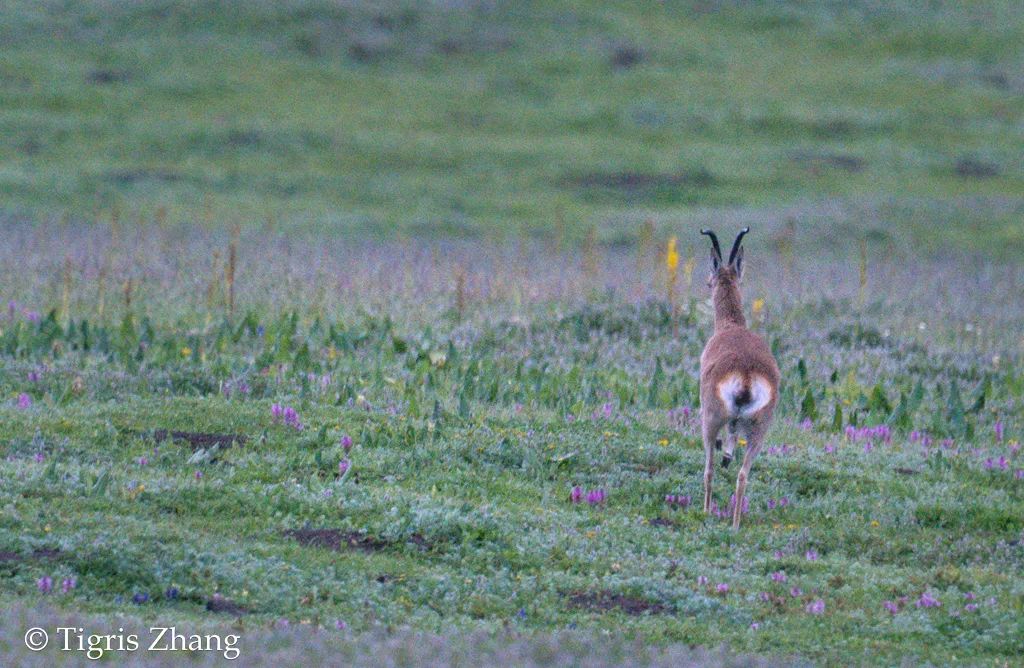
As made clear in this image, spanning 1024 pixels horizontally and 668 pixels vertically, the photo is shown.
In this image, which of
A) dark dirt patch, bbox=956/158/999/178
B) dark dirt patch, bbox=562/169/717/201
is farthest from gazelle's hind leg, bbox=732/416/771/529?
dark dirt patch, bbox=956/158/999/178

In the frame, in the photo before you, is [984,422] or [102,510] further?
[984,422]

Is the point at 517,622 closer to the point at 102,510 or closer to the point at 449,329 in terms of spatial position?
the point at 102,510

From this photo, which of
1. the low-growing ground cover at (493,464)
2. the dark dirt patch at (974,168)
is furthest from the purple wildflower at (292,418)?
the dark dirt patch at (974,168)

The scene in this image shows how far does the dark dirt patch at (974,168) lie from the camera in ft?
120

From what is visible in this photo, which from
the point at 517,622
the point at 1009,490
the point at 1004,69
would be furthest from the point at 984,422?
the point at 1004,69

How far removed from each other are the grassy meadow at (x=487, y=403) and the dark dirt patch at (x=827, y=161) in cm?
26

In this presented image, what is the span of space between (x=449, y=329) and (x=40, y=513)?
24.6ft

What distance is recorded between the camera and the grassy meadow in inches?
294

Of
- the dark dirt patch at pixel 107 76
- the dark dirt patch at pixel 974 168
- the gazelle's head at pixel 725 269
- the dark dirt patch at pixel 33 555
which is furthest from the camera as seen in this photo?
the dark dirt patch at pixel 107 76

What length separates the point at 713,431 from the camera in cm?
938

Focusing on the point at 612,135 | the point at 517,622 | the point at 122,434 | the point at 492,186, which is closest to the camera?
the point at 517,622

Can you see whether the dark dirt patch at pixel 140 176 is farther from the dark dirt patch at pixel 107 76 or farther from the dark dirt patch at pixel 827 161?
the dark dirt patch at pixel 827 161

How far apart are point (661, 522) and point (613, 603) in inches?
66.7

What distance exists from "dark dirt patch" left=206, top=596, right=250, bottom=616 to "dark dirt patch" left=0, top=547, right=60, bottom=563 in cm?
91
